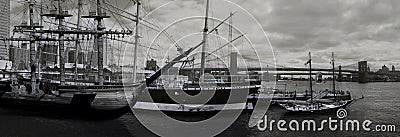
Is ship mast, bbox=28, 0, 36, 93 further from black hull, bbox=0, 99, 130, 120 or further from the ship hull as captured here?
the ship hull

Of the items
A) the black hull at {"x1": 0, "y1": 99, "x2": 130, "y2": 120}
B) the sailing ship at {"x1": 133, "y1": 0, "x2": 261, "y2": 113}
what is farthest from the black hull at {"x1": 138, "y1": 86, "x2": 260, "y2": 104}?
the black hull at {"x1": 0, "y1": 99, "x2": 130, "y2": 120}

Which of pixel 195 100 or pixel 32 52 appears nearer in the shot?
pixel 195 100

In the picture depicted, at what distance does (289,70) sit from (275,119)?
236ft

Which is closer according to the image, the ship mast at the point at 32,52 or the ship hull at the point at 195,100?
the ship hull at the point at 195,100

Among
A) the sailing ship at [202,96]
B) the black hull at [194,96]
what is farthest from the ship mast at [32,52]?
the black hull at [194,96]

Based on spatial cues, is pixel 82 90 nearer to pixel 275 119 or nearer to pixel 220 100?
pixel 220 100

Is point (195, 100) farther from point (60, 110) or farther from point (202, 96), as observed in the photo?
point (60, 110)

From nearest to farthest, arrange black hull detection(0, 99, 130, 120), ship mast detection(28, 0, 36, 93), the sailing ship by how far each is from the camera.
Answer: the sailing ship → black hull detection(0, 99, 130, 120) → ship mast detection(28, 0, 36, 93)

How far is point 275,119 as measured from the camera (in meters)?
40.6

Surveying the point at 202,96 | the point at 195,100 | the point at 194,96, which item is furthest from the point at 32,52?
the point at 202,96

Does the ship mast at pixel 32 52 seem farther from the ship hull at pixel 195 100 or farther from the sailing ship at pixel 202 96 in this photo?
the ship hull at pixel 195 100

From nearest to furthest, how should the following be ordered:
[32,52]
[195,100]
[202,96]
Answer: [202,96], [195,100], [32,52]

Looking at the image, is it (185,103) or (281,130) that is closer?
(281,130)

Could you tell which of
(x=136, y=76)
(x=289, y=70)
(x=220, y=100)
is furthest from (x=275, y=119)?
(x=289, y=70)
